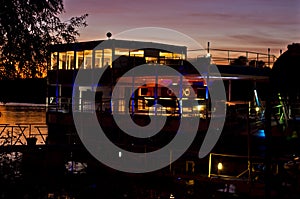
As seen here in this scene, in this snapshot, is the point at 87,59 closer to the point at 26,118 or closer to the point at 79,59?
the point at 79,59

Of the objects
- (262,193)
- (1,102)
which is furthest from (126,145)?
(262,193)

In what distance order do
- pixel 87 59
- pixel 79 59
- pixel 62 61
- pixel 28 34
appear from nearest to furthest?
pixel 28 34, pixel 87 59, pixel 79 59, pixel 62 61

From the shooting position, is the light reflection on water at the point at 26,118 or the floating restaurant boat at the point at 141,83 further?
the light reflection on water at the point at 26,118

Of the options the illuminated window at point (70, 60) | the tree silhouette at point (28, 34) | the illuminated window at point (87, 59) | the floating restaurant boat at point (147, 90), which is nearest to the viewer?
the tree silhouette at point (28, 34)

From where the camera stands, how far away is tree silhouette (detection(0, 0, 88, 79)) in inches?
705

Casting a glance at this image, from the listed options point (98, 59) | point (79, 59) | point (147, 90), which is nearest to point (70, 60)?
point (79, 59)

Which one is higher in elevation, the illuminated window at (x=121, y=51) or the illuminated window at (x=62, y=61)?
the illuminated window at (x=121, y=51)

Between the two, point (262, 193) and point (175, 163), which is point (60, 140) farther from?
point (262, 193)

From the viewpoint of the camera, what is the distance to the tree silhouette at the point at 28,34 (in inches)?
705

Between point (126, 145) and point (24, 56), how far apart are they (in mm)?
10930

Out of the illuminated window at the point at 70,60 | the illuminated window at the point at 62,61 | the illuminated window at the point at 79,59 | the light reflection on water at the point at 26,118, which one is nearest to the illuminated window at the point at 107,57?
the illuminated window at the point at 79,59

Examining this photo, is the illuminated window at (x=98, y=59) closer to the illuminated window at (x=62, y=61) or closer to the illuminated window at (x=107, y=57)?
the illuminated window at (x=107, y=57)

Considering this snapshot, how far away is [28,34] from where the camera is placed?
60.9 ft

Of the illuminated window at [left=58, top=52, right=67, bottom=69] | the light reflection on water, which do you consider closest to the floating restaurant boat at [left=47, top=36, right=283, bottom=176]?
the illuminated window at [left=58, top=52, right=67, bottom=69]
